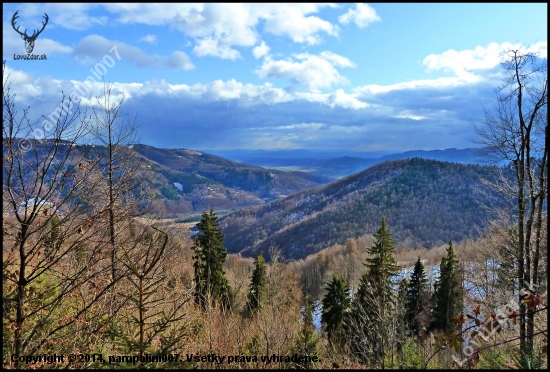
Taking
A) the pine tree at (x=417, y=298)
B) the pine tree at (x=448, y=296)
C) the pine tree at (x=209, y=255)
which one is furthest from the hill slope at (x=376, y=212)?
the pine tree at (x=209, y=255)

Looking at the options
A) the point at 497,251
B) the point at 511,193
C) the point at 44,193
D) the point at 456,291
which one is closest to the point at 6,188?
the point at 44,193

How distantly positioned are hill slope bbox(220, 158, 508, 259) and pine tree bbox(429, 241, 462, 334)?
7197 cm

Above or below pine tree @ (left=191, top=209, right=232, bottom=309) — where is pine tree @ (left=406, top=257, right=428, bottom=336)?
below

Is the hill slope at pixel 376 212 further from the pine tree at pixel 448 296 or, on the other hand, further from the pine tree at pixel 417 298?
the pine tree at pixel 448 296

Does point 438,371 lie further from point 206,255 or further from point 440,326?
point 440,326

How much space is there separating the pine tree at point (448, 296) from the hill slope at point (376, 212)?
72.0m

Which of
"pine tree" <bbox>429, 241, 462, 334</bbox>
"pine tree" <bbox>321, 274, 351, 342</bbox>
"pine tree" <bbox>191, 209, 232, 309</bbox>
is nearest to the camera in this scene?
"pine tree" <bbox>321, 274, 351, 342</bbox>

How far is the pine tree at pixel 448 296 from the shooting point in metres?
24.7

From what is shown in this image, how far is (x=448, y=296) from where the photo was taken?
24.8 meters

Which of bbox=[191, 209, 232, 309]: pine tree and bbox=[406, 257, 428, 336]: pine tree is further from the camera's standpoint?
bbox=[406, 257, 428, 336]: pine tree

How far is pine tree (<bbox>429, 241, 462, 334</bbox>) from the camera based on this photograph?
2470cm

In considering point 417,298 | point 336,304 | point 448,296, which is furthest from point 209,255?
point 417,298

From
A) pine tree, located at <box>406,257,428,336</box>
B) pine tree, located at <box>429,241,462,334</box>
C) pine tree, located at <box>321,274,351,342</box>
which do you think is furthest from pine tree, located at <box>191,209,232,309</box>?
pine tree, located at <box>429,241,462,334</box>

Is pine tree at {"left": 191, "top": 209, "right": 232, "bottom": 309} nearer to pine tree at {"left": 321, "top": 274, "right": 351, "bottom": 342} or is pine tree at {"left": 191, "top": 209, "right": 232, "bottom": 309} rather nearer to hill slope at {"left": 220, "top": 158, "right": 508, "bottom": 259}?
pine tree at {"left": 321, "top": 274, "right": 351, "bottom": 342}
